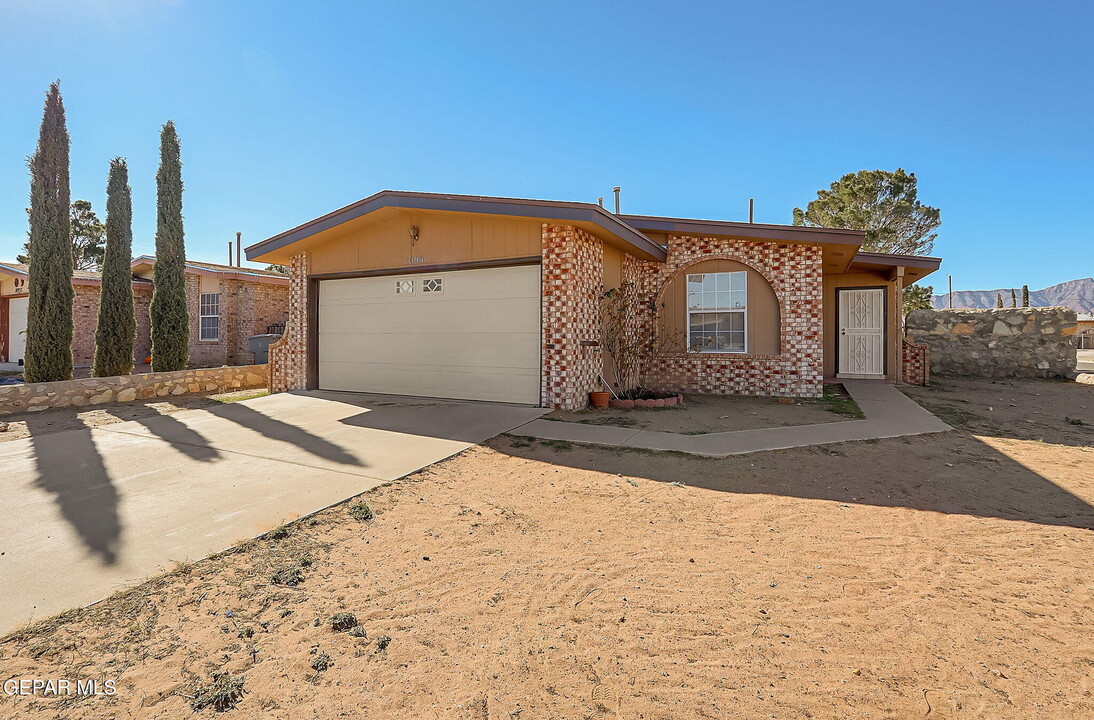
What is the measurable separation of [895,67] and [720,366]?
8.10m

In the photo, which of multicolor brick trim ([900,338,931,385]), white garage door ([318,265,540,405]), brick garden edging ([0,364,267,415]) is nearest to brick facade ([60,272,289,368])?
brick garden edging ([0,364,267,415])

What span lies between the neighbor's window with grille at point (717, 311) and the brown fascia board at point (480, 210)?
4.17 ft

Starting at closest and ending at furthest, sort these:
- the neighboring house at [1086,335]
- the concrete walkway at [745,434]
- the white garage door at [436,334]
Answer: the concrete walkway at [745,434] → the white garage door at [436,334] → the neighboring house at [1086,335]

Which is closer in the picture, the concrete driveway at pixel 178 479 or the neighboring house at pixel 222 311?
the concrete driveway at pixel 178 479

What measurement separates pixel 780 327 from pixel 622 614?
8.39 m

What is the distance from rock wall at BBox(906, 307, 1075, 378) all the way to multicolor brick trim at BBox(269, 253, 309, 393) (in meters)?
16.1

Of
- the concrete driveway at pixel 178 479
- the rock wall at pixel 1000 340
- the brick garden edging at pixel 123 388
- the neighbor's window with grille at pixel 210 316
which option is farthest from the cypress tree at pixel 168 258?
the rock wall at pixel 1000 340

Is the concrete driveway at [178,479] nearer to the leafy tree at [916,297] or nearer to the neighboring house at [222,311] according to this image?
the neighboring house at [222,311]

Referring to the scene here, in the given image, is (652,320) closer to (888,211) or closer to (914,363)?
(914,363)

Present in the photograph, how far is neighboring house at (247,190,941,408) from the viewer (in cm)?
755

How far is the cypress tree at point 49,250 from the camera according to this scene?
949cm

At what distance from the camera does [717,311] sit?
32.2ft

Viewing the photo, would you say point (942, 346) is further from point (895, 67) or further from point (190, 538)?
point (190, 538)

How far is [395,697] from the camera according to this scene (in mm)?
1716
